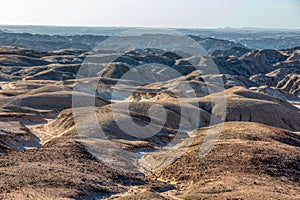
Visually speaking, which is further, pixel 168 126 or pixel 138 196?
pixel 168 126

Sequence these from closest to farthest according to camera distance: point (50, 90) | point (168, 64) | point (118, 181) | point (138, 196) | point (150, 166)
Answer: point (138, 196) < point (118, 181) < point (150, 166) < point (50, 90) < point (168, 64)

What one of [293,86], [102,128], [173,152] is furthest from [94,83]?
[293,86]

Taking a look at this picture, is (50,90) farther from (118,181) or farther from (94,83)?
(118,181)

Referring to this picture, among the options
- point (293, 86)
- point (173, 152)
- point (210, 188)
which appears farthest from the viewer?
point (293, 86)

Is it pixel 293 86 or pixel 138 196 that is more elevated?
pixel 138 196

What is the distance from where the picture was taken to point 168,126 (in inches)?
1816

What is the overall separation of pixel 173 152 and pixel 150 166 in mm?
3943

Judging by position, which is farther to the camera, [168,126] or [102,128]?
[168,126]

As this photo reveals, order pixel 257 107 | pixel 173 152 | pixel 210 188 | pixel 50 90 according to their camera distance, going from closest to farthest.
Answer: pixel 210 188 → pixel 173 152 → pixel 257 107 → pixel 50 90

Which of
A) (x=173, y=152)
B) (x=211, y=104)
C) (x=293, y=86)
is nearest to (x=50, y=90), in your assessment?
(x=211, y=104)

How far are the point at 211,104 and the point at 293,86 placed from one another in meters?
57.9

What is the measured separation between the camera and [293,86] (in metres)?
109

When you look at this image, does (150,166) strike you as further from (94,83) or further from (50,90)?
(94,83)

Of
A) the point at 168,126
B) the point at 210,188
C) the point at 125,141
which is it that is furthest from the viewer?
the point at 168,126
